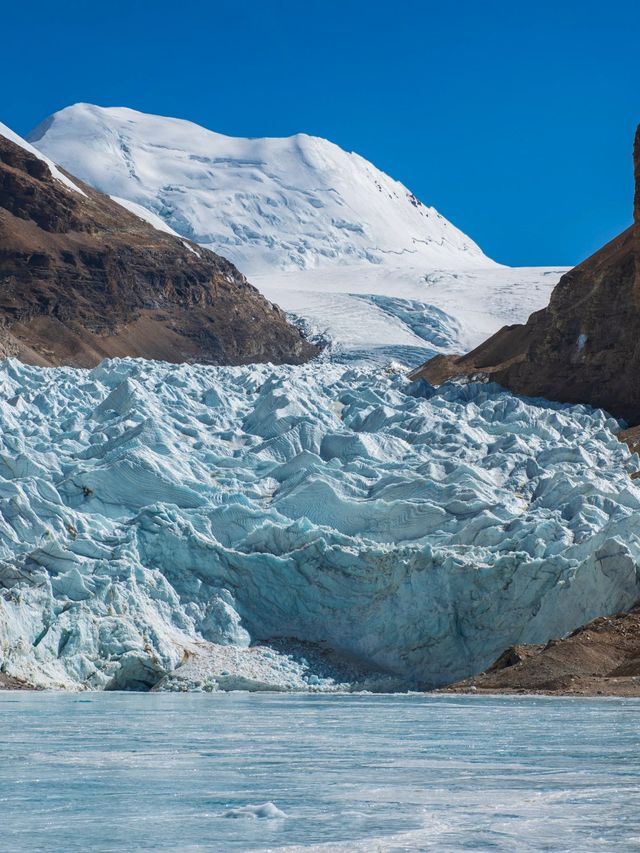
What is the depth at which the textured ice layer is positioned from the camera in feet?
88.5

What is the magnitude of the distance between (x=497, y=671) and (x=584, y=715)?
7.60m

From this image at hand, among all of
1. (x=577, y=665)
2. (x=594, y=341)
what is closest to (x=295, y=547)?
(x=577, y=665)

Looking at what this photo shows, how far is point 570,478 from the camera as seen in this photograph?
3450 centimetres

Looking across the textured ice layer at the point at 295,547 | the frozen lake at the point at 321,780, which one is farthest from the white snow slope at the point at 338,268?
the frozen lake at the point at 321,780

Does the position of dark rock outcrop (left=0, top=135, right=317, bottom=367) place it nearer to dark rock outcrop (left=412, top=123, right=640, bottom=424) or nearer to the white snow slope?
the white snow slope

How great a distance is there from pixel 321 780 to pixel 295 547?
18.2m

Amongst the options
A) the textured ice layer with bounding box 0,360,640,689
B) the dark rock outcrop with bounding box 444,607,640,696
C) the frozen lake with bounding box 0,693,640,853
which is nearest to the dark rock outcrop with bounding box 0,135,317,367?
Result: the textured ice layer with bounding box 0,360,640,689

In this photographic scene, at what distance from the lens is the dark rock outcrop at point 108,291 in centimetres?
9906

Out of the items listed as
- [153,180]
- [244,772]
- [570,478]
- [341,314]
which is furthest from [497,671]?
[153,180]

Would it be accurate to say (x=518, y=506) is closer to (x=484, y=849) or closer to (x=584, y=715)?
(x=584, y=715)

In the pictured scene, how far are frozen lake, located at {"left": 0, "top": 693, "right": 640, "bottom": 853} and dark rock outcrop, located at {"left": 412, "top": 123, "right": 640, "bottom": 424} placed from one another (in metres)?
30.6

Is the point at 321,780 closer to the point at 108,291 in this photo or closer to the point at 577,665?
the point at 577,665

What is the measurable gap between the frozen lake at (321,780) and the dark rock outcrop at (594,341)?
30.6 m

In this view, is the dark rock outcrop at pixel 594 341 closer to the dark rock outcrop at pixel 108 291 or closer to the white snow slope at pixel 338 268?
the dark rock outcrop at pixel 108 291
